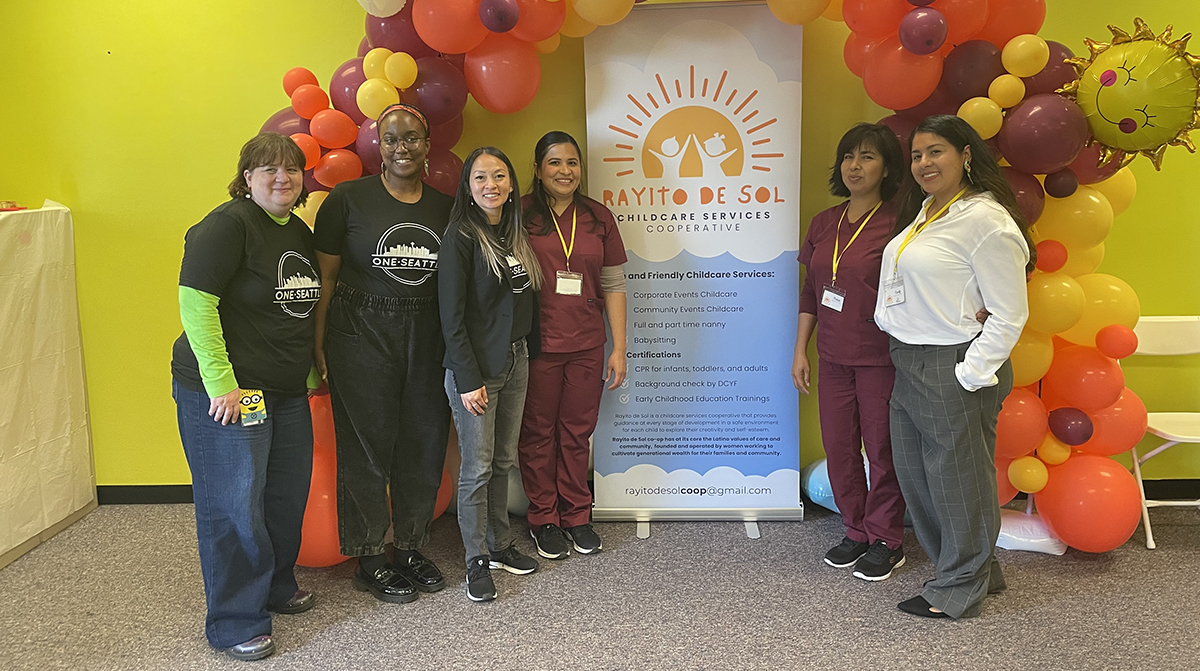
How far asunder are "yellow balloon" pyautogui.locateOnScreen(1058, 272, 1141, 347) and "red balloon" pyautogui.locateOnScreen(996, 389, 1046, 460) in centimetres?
29

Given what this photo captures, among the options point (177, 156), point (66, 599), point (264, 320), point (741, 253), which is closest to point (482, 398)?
point (264, 320)

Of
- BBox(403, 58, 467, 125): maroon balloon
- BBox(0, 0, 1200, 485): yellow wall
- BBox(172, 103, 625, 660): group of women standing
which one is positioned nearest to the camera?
BBox(172, 103, 625, 660): group of women standing

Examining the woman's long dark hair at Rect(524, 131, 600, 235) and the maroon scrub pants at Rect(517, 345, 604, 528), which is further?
the maroon scrub pants at Rect(517, 345, 604, 528)

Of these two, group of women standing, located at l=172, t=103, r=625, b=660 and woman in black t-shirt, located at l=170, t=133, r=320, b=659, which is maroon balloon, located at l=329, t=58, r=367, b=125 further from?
woman in black t-shirt, located at l=170, t=133, r=320, b=659

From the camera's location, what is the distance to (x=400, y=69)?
2.75 m

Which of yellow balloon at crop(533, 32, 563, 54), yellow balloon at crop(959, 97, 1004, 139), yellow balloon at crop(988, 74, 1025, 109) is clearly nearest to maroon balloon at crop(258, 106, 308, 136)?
yellow balloon at crop(533, 32, 563, 54)

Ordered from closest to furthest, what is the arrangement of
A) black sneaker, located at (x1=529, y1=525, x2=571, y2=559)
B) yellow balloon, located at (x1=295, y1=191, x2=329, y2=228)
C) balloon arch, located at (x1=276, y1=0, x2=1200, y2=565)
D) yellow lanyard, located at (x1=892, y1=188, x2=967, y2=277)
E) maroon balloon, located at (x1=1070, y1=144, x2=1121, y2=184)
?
yellow lanyard, located at (x1=892, y1=188, x2=967, y2=277)
balloon arch, located at (x1=276, y1=0, x2=1200, y2=565)
maroon balloon, located at (x1=1070, y1=144, x2=1121, y2=184)
yellow balloon, located at (x1=295, y1=191, x2=329, y2=228)
black sneaker, located at (x1=529, y1=525, x2=571, y2=559)

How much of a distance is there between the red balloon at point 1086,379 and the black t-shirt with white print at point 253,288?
2.65m

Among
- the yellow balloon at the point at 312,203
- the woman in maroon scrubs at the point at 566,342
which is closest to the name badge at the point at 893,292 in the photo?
the woman in maroon scrubs at the point at 566,342

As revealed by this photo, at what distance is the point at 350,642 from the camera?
249 centimetres

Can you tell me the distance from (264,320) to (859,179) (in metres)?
2.01

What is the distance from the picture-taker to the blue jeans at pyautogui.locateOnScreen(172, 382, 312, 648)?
2307 millimetres

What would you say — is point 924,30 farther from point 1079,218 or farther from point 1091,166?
point 1079,218

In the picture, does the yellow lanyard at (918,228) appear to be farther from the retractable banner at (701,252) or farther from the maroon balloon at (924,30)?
the retractable banner at (701,252)
